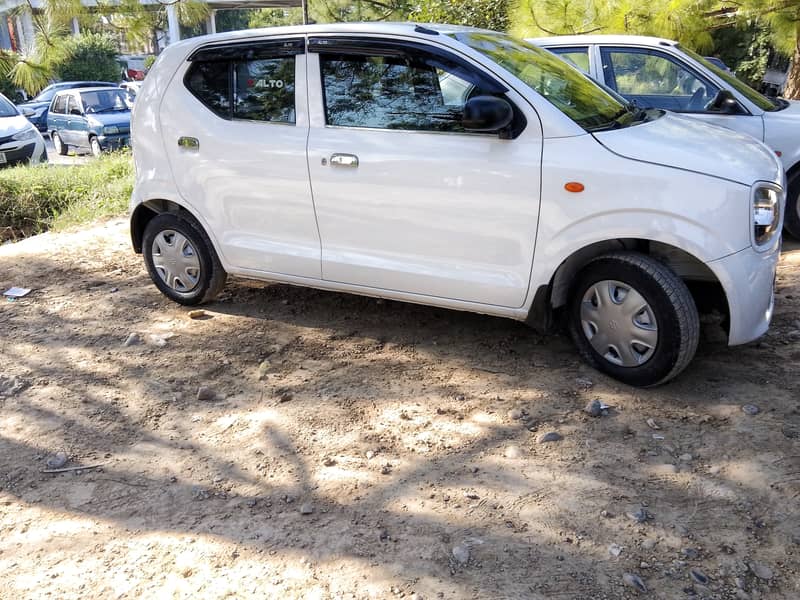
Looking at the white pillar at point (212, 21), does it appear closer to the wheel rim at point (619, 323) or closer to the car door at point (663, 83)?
the car door at point (663, 83)

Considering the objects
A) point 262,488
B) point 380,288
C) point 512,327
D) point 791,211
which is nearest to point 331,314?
point 380,288

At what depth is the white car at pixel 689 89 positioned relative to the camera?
648 cm

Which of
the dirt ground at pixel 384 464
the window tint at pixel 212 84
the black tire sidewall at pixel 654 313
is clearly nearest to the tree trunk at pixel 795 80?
the dirt ground at pixel 384 464

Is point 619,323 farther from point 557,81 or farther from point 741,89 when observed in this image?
point 741,89

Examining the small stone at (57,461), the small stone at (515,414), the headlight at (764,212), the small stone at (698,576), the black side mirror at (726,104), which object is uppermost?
the black side mirror at (726,104)

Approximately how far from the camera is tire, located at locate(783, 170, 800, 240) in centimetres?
659

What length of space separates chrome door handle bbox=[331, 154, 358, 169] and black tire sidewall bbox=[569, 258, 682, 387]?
144 cm

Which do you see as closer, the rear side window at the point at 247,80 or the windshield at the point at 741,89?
the rear side window at the point at 247,80

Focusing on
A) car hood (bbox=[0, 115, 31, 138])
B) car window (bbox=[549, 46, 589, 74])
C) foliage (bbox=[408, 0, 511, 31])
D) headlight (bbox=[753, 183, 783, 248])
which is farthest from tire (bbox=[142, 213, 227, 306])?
car hood (bbox=[0, 115, 31, 138])

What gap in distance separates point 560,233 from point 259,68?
2.21m

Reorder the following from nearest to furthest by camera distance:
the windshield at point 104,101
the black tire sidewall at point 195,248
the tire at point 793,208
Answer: the black tire sidewall at point 195,248
the tire at point 793,208
the windshield at point 104,101

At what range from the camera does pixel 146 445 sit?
3.92 meters

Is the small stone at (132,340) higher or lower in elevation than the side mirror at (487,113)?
lower

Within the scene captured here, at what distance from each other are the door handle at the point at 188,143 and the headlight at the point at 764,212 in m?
3.35
